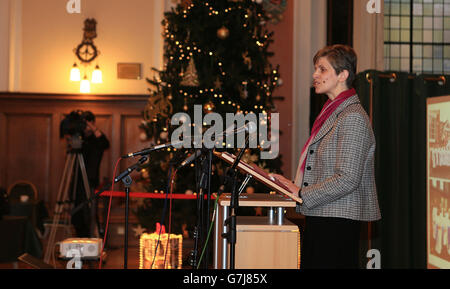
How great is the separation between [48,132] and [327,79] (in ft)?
21.3

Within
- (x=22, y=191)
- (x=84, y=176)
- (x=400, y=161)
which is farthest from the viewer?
(x=22, y=191)

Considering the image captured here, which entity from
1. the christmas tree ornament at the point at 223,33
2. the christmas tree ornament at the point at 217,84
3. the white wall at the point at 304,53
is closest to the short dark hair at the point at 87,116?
the christmas tree ornament at the point at 217,84

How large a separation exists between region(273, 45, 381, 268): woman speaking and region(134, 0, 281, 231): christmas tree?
3.68 meters

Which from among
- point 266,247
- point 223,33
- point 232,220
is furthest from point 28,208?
point 232,220

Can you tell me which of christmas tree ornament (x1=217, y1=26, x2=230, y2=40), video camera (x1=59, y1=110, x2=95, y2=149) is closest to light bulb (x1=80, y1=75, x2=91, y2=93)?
video camera (x1=59, y1=110, x2=95, y2=149)

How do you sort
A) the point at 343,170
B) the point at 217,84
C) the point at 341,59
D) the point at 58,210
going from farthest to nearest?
the point at 58,210 < the point at 217,84 < the point at 341,59 < the point at 343,170

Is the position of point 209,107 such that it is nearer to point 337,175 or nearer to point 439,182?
point 439,182

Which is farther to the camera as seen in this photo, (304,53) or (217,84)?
(304,53)

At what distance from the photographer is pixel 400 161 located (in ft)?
18.9

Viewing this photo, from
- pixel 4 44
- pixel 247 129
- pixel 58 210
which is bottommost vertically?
pixel 58 210

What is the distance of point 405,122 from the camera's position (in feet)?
19.1

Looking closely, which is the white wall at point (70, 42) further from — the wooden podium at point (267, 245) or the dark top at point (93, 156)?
the wooden podium at point (267, 245)
